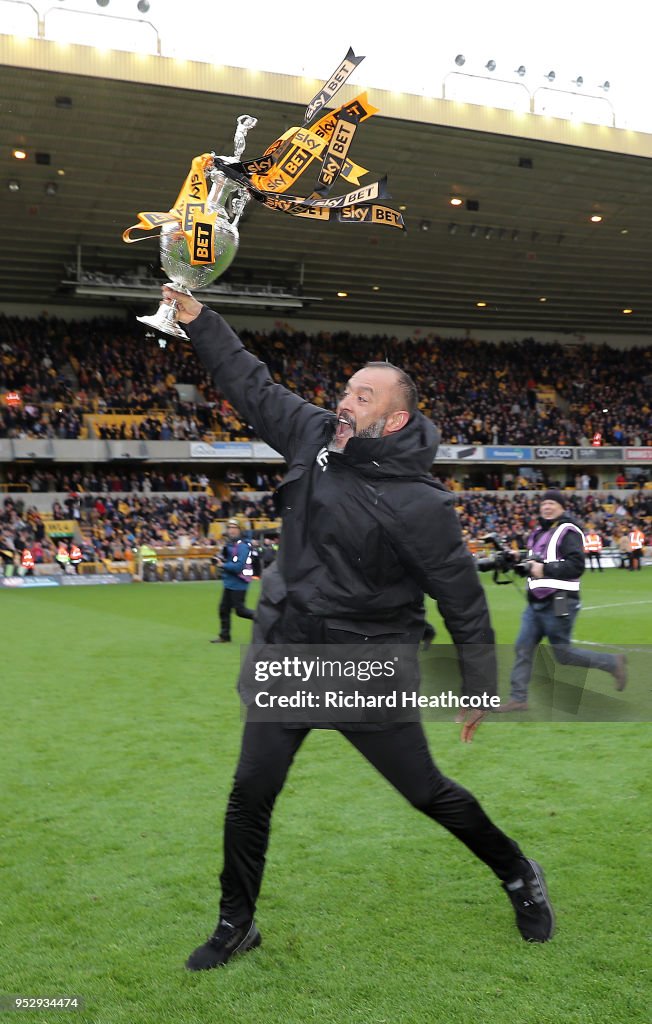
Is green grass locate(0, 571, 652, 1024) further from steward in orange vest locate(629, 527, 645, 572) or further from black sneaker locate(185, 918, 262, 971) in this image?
steward in orange vest locate(629, 527, 645, 572)

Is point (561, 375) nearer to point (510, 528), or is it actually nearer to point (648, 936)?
point (510, 528)

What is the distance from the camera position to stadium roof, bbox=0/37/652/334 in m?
24.9

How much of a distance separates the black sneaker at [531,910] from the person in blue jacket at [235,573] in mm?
9249

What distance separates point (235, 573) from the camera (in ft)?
42.5

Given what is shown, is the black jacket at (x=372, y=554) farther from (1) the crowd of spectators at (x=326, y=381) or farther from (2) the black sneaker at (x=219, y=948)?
(1) the crowd of spectators at (x=326, y=381)

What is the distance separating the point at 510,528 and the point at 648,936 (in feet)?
114

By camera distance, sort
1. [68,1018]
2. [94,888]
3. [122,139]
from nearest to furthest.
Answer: [68,1018]
[94,888]
[122,139]

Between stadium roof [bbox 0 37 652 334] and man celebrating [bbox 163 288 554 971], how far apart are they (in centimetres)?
2278

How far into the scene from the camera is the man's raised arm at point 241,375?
3.47 meters

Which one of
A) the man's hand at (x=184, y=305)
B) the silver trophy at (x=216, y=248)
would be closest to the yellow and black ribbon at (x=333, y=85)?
the silver trophy at (x=216, y=248)

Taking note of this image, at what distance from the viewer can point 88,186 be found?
29375 mm

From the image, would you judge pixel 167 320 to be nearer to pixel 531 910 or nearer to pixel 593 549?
pixel 531 910

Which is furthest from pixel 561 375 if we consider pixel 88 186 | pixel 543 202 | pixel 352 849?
pixel 352 849

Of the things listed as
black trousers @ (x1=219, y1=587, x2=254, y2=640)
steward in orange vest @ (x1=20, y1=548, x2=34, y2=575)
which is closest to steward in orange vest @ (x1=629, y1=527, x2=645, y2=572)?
steward in orange vest @ (x1=20, y1=548, x2=34, y2=575)
